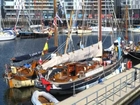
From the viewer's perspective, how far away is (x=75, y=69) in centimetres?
2953

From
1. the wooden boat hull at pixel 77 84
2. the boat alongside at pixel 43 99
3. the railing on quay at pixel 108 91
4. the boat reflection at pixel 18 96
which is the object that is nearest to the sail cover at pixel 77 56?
the wooden boat hull at pixel 77 84

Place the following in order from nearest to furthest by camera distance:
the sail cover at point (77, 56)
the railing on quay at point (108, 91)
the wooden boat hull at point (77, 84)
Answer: the railing on quay at point (108, 91)
the wooden boat hull at point (77, 84)
the sail cover at point (77, 56)

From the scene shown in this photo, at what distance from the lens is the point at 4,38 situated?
291 feet

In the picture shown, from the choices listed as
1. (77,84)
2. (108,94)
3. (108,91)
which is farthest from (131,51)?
(108,94)

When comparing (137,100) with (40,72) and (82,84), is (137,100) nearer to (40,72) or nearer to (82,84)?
(82,84)

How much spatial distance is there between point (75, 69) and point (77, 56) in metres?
2.23

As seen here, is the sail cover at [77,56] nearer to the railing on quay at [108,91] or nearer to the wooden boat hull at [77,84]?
the wooden boat hull at [77,84]

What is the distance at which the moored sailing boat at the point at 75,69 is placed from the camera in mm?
27016

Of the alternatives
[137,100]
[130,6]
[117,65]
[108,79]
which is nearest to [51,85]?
[108,79]

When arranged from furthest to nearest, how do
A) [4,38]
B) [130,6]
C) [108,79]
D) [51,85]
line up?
[130,6]
[4,38]
[108,79]
[51,85]

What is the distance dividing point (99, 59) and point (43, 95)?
9146 mm

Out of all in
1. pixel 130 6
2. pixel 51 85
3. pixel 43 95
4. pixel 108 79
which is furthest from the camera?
pixel 130 6

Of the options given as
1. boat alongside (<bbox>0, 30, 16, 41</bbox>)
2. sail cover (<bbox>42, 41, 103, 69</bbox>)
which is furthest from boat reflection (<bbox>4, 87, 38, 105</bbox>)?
boat alongside (<bbox>0, 30, 16, 41</bbox>)

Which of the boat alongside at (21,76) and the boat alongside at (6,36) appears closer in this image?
the boat alongside at (21,76)
